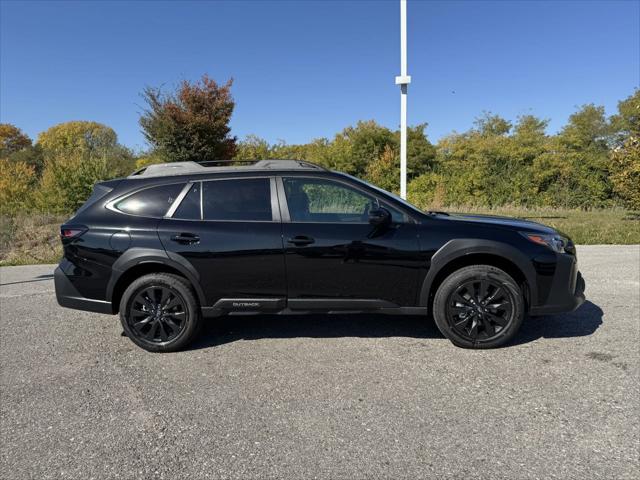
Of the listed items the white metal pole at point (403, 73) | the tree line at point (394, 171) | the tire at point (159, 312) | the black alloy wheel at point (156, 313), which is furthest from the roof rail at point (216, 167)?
the tree line at point (394, 171)

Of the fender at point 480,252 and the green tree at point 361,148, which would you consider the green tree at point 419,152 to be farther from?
the fender at point 480,252

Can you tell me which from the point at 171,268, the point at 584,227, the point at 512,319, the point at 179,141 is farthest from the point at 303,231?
the point at 179,141

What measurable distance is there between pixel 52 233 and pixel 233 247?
1172 cm

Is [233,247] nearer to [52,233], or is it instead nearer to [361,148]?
[52,233]

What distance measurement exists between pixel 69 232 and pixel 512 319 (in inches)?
166

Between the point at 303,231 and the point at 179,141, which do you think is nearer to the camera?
the point at 303,231

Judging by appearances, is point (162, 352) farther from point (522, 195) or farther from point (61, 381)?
point (522, 195)

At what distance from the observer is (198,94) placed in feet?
54.7

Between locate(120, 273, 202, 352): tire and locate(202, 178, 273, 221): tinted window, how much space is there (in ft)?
2.44

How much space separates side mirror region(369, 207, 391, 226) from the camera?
3691mm

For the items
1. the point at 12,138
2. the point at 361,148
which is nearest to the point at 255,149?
the point at 361,148

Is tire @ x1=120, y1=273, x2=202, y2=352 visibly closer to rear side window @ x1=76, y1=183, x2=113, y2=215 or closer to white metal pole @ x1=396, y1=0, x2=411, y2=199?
rear side window @ x1=76, y1=183, x2=113, y2=215

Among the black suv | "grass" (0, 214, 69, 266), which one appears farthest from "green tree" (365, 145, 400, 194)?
the black suv

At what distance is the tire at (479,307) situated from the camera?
12.2ft
